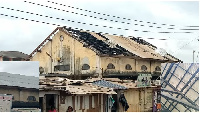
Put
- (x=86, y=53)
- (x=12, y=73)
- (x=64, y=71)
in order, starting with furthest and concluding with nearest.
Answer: (x=64, y=71), (x=86, y=53), (x=12, y=73)

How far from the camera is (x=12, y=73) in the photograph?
26.2 ft

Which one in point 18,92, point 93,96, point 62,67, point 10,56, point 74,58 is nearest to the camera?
point 18,92

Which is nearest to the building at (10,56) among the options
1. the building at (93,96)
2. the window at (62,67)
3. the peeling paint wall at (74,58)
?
the peeling paint wall at (74,58)

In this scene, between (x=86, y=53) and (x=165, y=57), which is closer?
(x=86, y=53)

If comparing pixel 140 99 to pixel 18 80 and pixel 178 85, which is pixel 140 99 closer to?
pixel 178 85

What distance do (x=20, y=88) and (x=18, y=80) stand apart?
25 cm

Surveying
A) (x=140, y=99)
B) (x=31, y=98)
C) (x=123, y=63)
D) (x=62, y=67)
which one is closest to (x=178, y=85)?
(x=31, y=98)

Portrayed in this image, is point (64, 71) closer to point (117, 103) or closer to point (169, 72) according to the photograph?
point (117, 103)

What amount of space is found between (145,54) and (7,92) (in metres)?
20.8

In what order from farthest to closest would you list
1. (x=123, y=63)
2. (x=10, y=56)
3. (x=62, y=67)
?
(x=10, y=56) < (x=62, y=67) < (x=123, y=63)

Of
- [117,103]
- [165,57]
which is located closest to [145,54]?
[165,57]

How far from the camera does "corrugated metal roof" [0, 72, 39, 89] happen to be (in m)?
8.01

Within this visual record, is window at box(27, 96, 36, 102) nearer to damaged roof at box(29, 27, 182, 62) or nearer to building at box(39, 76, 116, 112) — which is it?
building at box(39, 76, 116, 112)

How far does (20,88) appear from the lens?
834 cm
